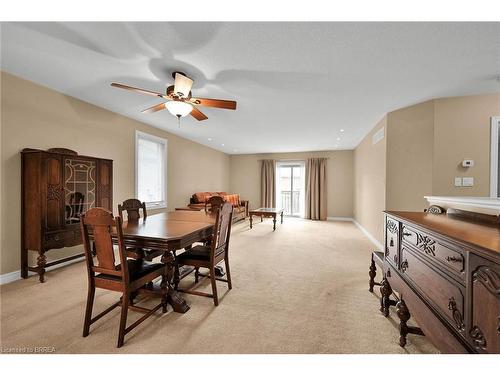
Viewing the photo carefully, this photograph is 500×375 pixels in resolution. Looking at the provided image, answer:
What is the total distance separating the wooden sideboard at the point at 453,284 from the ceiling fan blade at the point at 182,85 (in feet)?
7.08

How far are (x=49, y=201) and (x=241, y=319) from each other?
2.61 meters

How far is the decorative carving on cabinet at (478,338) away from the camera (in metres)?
0.80

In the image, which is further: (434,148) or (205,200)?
(205,200)

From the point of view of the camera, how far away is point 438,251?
106 cm

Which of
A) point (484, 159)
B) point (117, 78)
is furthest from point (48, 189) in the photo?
Answer: point (484, 159)

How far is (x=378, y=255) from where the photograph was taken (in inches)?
81.3

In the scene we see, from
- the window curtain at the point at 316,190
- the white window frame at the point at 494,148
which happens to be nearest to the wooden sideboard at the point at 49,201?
the white window frame at the point at 494,148

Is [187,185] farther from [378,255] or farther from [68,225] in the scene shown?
[378,255]

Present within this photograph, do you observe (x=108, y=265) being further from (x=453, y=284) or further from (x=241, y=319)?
(x=453, y=284)

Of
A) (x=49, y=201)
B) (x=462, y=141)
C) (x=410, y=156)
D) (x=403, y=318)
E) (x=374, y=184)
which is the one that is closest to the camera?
(x=403, y=318)

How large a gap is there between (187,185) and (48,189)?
335 centimetres

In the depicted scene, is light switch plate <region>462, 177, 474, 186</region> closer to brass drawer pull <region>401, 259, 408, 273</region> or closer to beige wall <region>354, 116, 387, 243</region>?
beige wall <region>354, 116, 387, 243</region>

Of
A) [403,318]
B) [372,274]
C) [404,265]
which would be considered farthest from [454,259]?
[372,274]

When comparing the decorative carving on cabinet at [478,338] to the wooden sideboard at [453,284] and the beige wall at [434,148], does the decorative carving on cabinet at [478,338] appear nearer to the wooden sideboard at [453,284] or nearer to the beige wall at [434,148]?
the wooden sideboard at [453,284]
